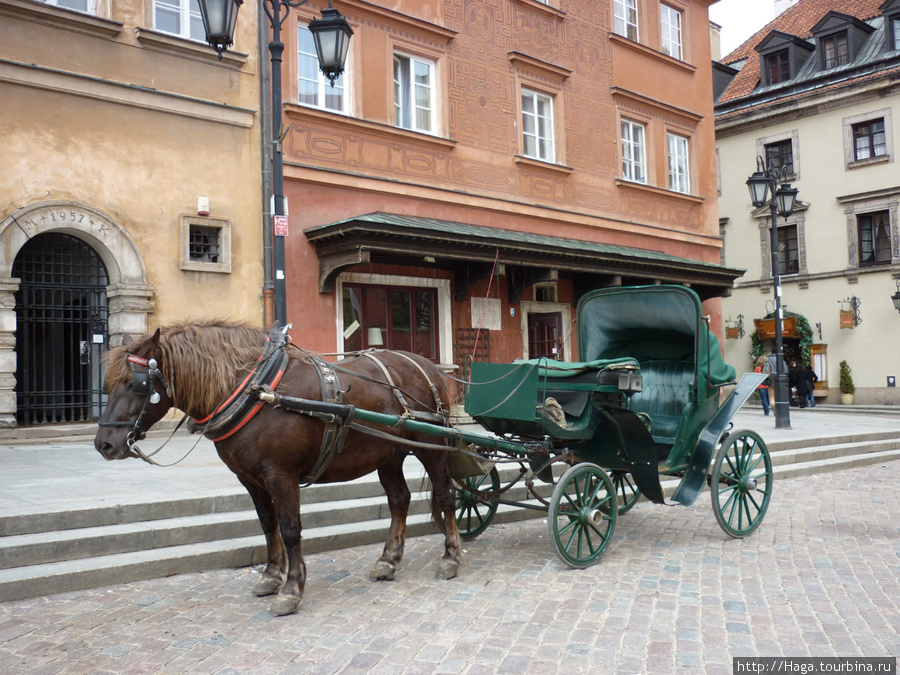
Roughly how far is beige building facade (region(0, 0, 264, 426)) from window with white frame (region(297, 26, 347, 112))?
80cm

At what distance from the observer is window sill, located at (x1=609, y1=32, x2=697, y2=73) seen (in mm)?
16953

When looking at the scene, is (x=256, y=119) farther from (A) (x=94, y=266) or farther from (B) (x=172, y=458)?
(B) (x=172, y=458)

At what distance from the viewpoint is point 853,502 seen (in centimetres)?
868

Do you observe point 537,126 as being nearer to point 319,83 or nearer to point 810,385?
point 319,83

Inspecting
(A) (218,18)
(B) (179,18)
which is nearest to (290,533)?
(A) (218,18)

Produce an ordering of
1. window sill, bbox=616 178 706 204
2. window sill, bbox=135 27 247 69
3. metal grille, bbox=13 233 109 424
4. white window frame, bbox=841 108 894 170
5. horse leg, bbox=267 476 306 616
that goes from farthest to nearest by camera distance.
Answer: white window frame, bbox=841 108 894 170 < window sill, bbox=616 178 706 204 < window sill, bbox=135 27 247 69 < metal grille, bbox=13 233 109 424 < horse leg, bbox=267 476 306 616

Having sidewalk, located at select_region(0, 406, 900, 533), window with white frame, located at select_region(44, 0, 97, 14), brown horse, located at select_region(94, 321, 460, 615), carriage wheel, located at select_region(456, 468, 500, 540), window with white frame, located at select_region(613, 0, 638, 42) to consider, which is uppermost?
window with white frame, located at select_region(613, 0, 638, 42)

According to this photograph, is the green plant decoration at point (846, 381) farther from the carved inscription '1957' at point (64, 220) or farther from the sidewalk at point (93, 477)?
the carved inscription '1957' at point (64, 220)

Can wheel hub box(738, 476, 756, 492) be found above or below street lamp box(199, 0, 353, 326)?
below

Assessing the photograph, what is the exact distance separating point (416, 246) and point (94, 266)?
4.41m

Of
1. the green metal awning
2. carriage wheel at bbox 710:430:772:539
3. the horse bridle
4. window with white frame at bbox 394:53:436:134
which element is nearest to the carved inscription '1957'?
the green metal awning

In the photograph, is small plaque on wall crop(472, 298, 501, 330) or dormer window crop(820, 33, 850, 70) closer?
small plaque on wall crop(472, 298, 501, 330)

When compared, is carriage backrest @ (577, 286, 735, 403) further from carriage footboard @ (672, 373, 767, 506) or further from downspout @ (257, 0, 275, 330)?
downspout @ (257, 0, 275, 330)

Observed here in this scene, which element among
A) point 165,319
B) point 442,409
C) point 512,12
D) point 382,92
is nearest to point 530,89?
point 512,12
